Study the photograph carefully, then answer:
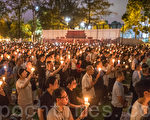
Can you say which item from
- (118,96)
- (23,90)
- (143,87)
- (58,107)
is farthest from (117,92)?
(23,90)

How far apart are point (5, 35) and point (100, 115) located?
174 ft

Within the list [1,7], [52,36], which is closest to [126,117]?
[52,36]

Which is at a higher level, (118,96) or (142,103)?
(142,103)

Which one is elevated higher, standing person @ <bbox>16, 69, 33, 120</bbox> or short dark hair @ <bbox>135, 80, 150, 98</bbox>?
short dark hair @ <bbox>135, 80, 150, 98</bbox>

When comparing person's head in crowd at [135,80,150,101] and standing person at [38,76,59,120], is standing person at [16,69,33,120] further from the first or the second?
person's head in crowd at [135,80,150,101]

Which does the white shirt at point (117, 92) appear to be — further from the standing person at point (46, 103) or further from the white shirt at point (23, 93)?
the white shirt at point (23, 93)

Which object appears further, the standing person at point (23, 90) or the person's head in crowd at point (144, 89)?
the standing person at point (23, 90)

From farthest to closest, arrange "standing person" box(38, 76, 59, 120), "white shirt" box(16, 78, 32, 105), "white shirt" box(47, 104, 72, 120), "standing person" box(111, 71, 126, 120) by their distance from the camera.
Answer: "white shirt" box(16, 78, 32, 105), "standing person" box(111, 71, 126, 120), "standing person" box(38, 76, 59, 120), "white shirt" box(47, 104, 72, 120)

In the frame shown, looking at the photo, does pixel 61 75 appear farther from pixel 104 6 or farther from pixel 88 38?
pixel 104 6

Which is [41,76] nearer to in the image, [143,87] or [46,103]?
[46,103]

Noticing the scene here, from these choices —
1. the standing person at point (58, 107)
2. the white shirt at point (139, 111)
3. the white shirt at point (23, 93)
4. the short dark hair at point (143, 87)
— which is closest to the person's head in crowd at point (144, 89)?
the short dark hair at point (143, 87)

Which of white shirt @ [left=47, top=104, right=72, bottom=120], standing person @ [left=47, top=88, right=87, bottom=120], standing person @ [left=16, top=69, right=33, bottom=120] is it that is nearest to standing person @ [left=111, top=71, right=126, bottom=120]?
white shirt @ [left=47, top=104, right=72, bottom=120]

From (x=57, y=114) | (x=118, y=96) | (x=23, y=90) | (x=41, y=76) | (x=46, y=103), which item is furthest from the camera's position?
(x=41, y=76)

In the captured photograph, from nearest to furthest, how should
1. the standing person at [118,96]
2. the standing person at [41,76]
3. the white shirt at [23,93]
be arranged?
the standing person at [118,96] < the white shirt at [23,93] < the standing person at [41,76]
